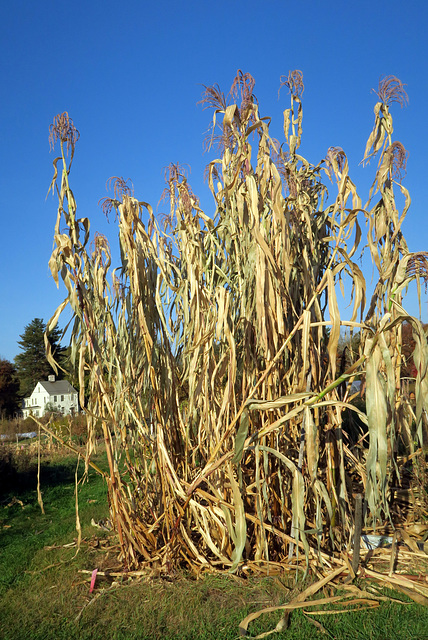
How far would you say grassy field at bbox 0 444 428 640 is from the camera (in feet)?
5.97

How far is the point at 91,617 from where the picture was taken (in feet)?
6.54

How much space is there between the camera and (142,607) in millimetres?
2016

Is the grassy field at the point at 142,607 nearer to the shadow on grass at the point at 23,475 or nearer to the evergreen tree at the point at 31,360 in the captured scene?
the shadow on grass at the point at 23,475

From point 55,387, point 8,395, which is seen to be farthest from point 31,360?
point 8,395

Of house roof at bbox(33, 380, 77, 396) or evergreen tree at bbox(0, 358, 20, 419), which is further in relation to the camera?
house roof at bbox(33, 380, 77, 396)

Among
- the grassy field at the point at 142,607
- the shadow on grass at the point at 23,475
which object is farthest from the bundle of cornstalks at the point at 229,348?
the shadow on grass at the point at 23,475

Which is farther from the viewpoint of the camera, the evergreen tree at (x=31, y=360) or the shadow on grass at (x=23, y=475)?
the evergreen tree at (x=31, y=360)

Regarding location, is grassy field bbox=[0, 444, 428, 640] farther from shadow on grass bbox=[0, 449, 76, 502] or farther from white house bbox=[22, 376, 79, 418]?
white house bbox=[22, 376, 79, 418]

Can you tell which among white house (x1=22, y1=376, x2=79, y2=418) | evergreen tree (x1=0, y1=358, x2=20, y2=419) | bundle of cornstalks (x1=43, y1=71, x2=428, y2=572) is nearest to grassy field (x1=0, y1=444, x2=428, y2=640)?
bundle of cornstalks (x1=43, y1=71, x2=428, y2=572)

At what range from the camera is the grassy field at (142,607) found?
71.7 inches

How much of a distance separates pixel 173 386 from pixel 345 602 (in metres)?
1.14

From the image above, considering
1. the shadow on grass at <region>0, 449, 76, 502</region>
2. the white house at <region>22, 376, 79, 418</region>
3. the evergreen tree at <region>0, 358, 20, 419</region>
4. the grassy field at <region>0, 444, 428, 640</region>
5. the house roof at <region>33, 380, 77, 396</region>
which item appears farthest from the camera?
the house roof at <region>33, 380, 77, 396</region>

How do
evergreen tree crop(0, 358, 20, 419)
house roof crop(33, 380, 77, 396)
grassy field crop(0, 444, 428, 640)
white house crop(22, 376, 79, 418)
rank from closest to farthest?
grassy field crop(0, 444, 428, 640)
evergreen tree crop(0, 358, 20, 419)
white house crop(22, 376, 79, 418)
house roof crop(33, 380, 77, 396)

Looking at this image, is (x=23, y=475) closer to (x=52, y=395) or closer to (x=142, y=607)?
(x=142, y=607)
